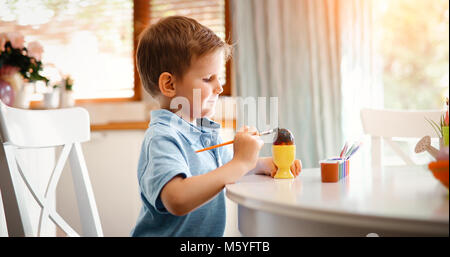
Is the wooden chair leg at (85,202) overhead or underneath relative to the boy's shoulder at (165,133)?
underneath

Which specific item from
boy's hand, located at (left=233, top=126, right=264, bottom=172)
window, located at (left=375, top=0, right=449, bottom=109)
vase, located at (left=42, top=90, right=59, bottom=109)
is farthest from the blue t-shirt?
window, located at (left=375, top=0, right=449, bottom=109)

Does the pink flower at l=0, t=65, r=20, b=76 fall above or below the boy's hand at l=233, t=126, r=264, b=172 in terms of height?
above

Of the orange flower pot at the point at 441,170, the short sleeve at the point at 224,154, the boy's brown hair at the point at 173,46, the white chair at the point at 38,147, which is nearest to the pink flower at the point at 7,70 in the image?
the white chair at the point at 38,147

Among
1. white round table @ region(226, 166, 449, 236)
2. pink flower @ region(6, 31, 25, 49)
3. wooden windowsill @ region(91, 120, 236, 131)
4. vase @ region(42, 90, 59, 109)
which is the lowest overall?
wooden windowsill @ region(91, 120, 236, 131)

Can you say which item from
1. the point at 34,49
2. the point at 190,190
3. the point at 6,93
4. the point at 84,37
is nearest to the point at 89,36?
the point at 84,37

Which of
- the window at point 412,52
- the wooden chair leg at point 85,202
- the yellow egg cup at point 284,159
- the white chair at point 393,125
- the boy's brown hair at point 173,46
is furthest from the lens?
the window at point 412,52

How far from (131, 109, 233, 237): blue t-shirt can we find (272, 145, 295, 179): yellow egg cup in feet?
0.59

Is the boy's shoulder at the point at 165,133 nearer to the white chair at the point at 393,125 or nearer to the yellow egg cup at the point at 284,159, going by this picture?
the yellow egg cup at the point at 284,159

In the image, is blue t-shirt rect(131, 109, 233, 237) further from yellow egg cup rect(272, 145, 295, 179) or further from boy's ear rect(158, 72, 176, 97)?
yellow egg cup rect(272, 145, 295, 179)

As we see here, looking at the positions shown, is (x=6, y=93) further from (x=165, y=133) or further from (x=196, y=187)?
(x=196, y=187)

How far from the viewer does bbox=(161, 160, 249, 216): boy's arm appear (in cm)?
72

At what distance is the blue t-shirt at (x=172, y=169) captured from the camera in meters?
0.77

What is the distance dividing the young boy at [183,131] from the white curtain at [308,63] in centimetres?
108
